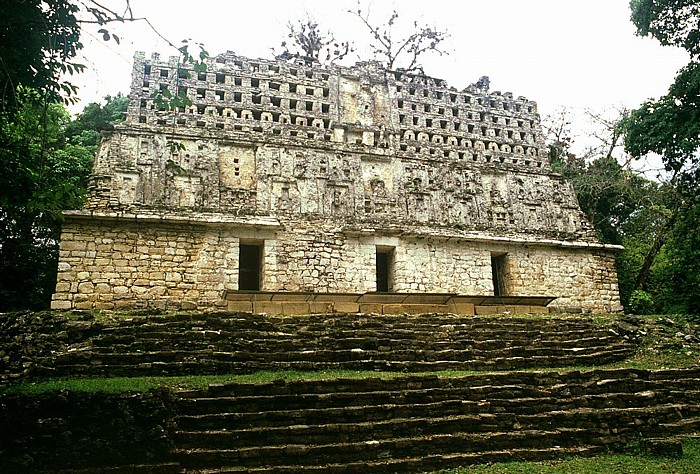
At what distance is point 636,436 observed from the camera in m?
7.78

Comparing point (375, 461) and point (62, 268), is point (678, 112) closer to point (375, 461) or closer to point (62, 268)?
point (375, 461)

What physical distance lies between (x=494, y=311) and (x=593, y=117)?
11.6 m

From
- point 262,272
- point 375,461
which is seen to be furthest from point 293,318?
point 375,461

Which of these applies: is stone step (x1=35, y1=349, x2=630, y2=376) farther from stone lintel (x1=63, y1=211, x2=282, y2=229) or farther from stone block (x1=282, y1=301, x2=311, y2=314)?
stone lintel (x1=63, y1=211, x2=282, y2=229)

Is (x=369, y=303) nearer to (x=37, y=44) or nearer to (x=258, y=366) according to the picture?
(x=258, y=366)

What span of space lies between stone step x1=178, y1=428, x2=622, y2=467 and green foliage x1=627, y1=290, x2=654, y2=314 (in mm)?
10719

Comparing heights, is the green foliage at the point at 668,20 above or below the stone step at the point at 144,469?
above

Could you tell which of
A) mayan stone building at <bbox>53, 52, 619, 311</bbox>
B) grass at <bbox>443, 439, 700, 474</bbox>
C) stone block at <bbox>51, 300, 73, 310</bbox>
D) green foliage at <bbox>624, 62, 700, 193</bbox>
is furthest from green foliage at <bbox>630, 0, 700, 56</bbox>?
stone block at <bbox>51, 300, 73, 310</bbox>

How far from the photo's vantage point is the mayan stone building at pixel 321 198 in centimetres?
1287

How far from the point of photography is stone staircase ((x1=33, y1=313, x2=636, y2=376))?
8406mm

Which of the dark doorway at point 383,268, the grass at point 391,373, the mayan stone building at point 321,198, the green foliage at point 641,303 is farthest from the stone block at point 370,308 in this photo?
the green foliage at point 641,303

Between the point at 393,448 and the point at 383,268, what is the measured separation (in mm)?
9329

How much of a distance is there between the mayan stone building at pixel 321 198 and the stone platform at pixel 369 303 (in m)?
0.27

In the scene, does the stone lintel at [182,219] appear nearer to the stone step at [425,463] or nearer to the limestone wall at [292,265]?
the limestone wall at [292,265]
